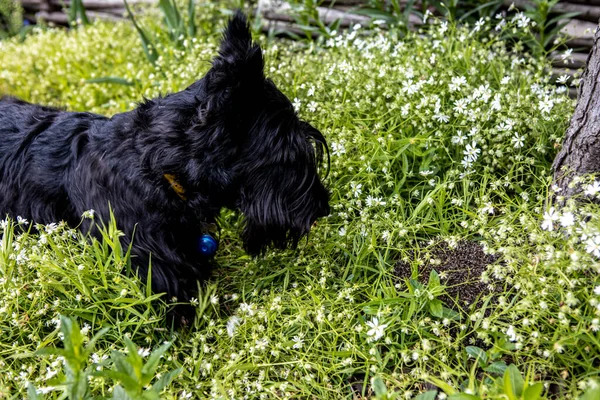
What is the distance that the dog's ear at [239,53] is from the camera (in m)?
2.14

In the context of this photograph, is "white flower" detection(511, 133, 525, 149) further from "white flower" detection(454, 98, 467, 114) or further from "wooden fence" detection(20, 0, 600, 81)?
"wooden fence" detection(20, 0, 600, 81)

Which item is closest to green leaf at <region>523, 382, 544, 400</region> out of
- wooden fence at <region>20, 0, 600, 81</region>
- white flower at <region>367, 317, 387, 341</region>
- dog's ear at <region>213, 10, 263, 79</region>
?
white flower at <region>367, 317, 387, 341</region>

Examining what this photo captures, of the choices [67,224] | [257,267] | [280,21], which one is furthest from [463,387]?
[280,21]

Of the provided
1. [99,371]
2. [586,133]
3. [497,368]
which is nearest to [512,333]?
[497,368]

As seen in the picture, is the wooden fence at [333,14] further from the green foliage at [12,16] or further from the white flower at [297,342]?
the white flower at [297,342]

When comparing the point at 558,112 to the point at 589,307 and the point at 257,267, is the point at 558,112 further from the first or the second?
the point at 257,267

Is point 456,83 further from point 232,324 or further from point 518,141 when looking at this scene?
point 232,324

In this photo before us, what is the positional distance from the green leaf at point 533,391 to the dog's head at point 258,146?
48.7 inches

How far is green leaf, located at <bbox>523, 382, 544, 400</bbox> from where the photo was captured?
5.51 feet

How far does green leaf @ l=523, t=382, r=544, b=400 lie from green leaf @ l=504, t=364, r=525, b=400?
0.12 ft

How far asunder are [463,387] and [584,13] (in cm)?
280

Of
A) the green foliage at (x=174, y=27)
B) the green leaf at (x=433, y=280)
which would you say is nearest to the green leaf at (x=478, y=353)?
the green leaf at (x=433, y=280)

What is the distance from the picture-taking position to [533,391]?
1688 millimetres

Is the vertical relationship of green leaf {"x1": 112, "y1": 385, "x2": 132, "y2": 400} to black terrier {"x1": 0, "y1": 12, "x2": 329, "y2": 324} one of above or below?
below
